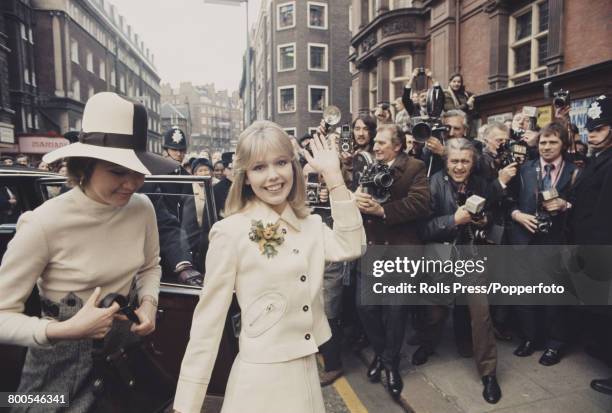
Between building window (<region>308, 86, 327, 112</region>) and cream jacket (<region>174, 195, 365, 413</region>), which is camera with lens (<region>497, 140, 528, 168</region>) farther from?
building window (<region>308, 86, 327, 112</region>)

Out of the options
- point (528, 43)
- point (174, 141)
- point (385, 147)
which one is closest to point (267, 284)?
point (385, 147)

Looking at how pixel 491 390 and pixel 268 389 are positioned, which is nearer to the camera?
pixel 268 389

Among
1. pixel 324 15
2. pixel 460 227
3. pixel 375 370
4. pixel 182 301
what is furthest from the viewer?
pixel 324 15

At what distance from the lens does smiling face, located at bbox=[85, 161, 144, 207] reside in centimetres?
182

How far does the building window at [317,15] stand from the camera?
3312 cm

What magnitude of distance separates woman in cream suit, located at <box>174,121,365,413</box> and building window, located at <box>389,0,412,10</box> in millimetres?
15799

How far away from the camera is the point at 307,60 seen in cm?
3281

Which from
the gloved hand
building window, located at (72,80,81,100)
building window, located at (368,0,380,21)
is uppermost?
building window, located at (72,80,81,100)

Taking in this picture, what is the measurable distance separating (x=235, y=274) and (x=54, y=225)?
771 mm

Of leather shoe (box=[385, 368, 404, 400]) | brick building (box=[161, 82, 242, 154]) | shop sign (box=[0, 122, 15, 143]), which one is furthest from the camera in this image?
brick building (box=[161, 82, 242, 154])

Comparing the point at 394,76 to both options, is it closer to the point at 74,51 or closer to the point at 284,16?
the point at 284,16

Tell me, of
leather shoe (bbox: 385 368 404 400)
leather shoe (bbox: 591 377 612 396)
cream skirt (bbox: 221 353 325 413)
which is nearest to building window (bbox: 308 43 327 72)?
leather shoe (bbox: 385 368 404 400)

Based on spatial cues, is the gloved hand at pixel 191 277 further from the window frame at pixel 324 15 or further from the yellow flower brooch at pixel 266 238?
the window frame at pixel 324 15

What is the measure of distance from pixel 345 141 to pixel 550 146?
196 cm
